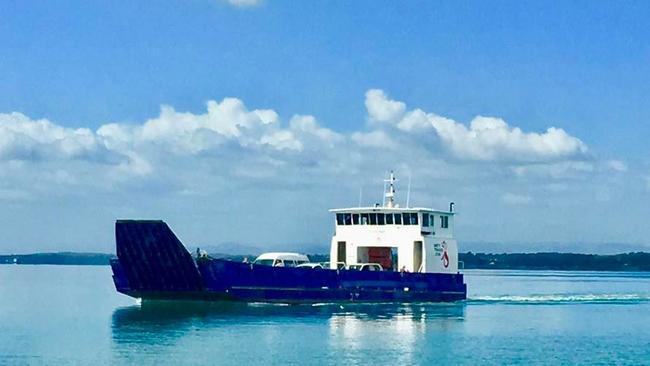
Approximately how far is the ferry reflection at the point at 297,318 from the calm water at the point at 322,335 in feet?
0.17

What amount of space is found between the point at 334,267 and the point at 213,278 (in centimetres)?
768

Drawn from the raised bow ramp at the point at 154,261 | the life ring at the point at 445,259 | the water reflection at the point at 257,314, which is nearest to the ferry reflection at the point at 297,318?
the water reflection at the point at 257,314

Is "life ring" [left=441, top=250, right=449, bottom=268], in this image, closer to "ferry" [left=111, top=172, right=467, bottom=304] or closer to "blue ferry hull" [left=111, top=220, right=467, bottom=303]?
"ferry" [left=111, top=172, right=467, bottom=304]

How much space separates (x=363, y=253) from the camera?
166 ft

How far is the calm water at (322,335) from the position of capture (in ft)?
102

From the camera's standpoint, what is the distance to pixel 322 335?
36.2 m

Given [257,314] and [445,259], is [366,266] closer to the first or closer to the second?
[445,259]

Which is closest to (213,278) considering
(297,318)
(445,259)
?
(297,318)

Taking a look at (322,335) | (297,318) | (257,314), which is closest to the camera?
(322,335)

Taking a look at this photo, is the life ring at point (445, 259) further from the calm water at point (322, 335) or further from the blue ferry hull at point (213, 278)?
the blue ferry hull at point (213, 278)

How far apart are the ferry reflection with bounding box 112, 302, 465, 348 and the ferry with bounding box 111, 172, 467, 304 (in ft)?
2.38

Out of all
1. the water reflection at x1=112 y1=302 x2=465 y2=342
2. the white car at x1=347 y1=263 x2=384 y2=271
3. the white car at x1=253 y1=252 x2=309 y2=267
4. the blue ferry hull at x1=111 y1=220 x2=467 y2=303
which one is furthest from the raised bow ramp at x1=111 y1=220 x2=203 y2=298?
the white car at x1=347 y1=263 x2=384 y2=271

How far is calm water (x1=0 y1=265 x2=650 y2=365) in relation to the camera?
1227 inches

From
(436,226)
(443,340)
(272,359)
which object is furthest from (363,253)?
(272,359)
